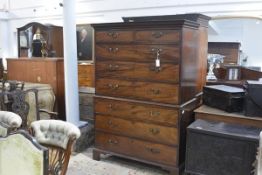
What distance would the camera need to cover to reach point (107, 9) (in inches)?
217

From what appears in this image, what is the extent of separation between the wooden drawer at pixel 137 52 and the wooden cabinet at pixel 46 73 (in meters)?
1.41

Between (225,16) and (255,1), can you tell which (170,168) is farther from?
(255,1)

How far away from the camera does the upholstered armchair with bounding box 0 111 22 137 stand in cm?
213

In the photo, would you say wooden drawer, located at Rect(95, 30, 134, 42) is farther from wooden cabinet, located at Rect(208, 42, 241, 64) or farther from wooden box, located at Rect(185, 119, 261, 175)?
wooden cabinet, located at Rect(208, 42, 241, 64)

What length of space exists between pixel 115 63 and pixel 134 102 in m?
0.52

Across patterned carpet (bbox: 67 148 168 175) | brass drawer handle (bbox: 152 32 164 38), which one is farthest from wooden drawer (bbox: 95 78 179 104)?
patterned carpet (bbox: 67 148 168 175)

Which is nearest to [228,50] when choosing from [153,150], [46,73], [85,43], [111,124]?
[153,150]

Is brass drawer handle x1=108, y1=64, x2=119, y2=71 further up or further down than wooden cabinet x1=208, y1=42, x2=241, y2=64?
further down

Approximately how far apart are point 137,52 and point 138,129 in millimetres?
884

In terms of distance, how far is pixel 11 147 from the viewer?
173 centimetres

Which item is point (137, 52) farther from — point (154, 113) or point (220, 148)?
point (220, 148)

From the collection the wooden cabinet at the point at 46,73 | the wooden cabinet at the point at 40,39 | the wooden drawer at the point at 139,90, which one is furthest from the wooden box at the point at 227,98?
the wooden cabinet at the point at 40,39

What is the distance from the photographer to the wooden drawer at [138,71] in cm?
283

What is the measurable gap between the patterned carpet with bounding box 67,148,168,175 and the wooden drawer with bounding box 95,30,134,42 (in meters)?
1.54
